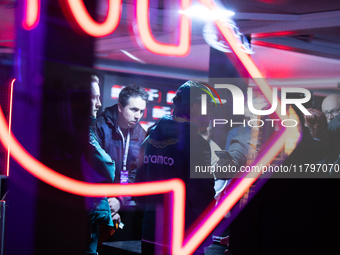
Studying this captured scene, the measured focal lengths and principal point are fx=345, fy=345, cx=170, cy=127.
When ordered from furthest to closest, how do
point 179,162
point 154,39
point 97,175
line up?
1. point 97,175
2. point 179,162
3. point 154,39

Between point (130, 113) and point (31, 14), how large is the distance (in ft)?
11.5

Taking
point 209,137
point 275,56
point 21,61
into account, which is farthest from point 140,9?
point 275,56

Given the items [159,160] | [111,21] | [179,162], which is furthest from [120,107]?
[111,21]

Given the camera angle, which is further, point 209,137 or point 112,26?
point 209,137

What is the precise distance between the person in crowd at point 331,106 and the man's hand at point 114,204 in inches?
142

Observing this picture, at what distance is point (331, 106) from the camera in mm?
5801

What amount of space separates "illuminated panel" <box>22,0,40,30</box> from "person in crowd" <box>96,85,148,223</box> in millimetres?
3212

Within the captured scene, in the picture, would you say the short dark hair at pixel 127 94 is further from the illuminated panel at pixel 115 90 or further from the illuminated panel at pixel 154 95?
the illuminated panel at pixel 154 95

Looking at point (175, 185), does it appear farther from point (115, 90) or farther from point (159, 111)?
point (159, 111)

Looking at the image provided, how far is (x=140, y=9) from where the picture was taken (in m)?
1.76

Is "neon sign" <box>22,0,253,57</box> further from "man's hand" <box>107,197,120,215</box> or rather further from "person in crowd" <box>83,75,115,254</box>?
"man's hand" <box>107,197,120,215</box>

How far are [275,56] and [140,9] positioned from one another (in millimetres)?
5653

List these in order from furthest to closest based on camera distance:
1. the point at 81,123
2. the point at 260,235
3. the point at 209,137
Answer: the point at 209,137
the point at 260,235
the point at 81,123

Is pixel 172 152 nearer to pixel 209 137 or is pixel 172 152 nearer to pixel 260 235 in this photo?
pixel 260 235
